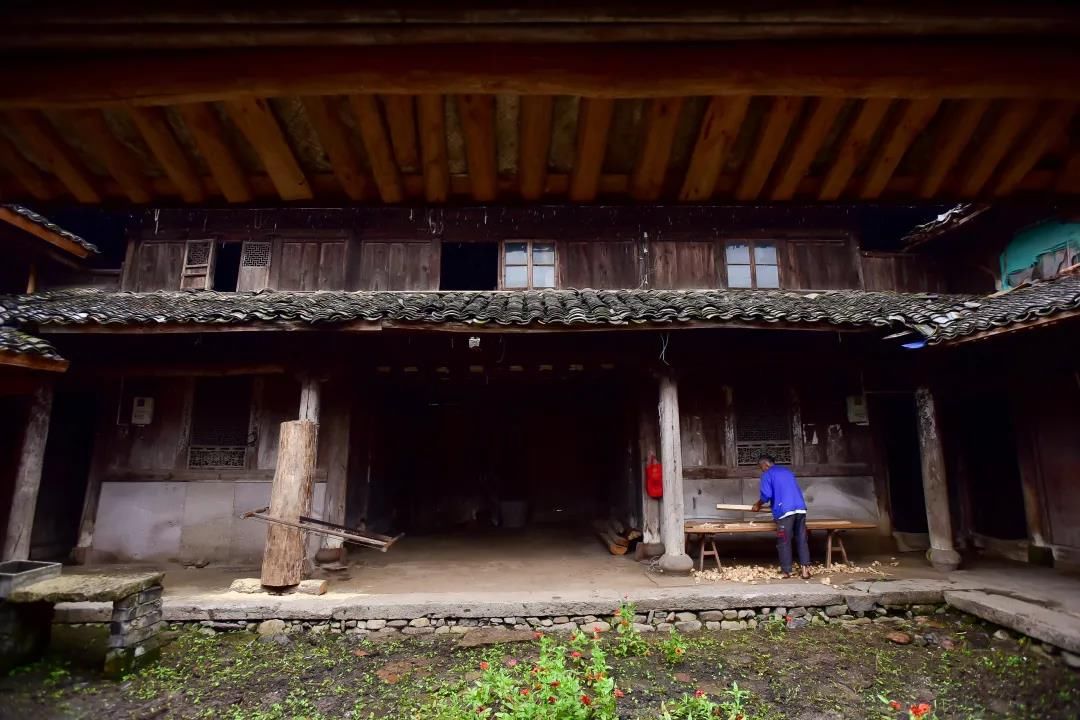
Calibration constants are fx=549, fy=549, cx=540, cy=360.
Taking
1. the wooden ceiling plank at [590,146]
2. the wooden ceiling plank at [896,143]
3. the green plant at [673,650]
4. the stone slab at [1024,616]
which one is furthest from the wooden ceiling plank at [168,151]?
the stone slab at [1024,616]

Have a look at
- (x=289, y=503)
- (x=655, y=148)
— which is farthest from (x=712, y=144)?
(x=289, y=503)

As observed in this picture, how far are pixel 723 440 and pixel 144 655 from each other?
818 centimetres

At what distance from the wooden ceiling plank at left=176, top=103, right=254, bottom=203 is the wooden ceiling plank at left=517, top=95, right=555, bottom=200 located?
131cm

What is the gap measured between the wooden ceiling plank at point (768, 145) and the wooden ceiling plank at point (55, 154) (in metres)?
3.12

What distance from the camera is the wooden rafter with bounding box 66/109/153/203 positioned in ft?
7.61

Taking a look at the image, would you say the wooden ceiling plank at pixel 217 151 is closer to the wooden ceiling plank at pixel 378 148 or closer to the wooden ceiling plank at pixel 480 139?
the wooden ceiling plank at pixel 378 148

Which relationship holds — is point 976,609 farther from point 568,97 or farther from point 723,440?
point 568,97

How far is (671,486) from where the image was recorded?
8.09 metres

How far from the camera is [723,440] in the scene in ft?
30.5

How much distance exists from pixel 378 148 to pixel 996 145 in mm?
2788

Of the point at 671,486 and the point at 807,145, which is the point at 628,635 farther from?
the point at 807,145

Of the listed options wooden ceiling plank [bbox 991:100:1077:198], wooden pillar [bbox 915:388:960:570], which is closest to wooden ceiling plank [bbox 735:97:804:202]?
wooden ceiling plank [bbox 991:100:1077:198]

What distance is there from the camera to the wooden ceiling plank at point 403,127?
227 cm

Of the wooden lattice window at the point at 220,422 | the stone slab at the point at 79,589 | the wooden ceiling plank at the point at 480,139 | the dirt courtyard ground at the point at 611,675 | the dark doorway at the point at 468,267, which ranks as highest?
the dark doorway at the point at 468,267
